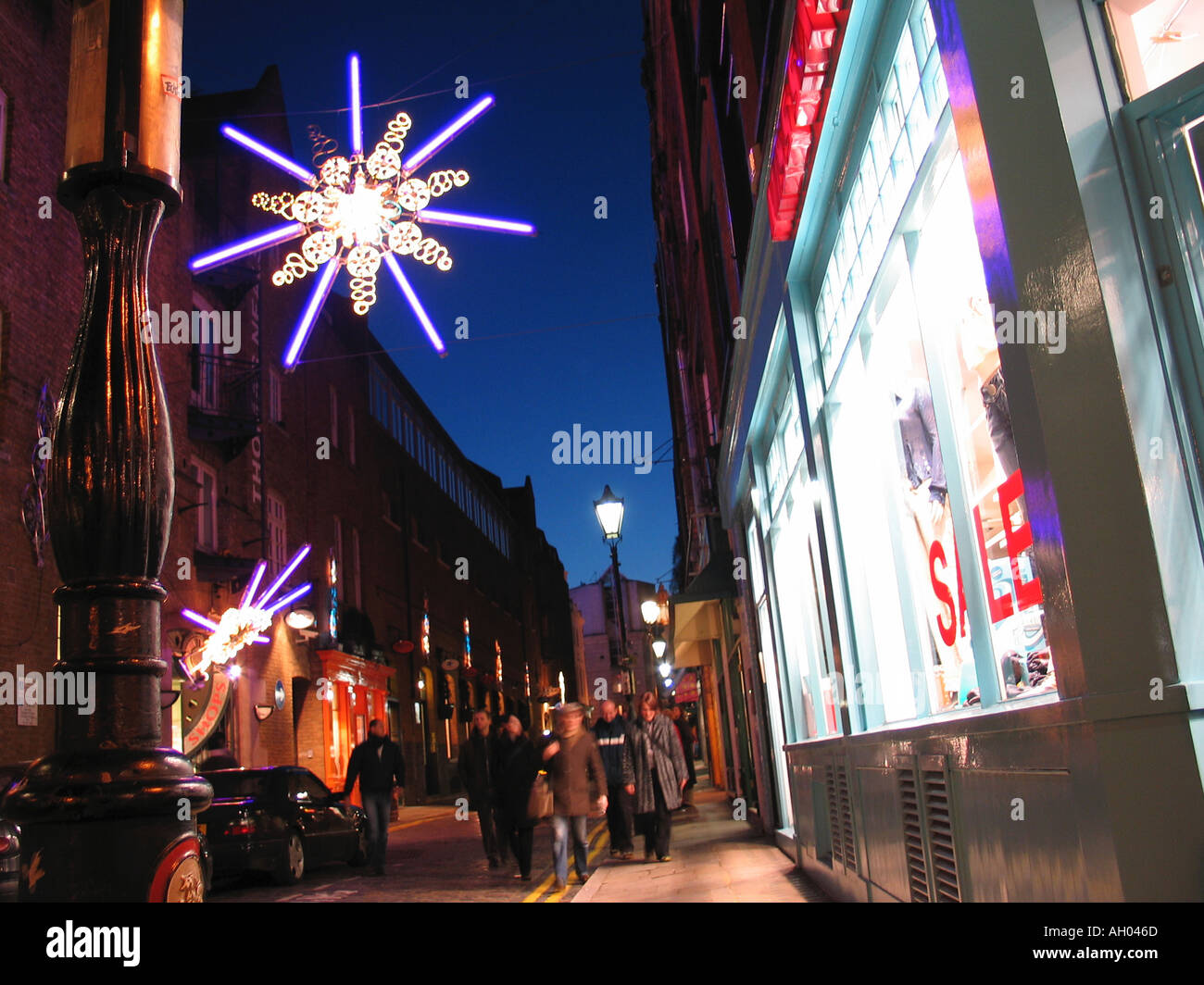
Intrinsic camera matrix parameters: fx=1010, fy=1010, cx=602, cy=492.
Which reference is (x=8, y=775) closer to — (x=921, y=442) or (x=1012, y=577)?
(x=921, y=442)

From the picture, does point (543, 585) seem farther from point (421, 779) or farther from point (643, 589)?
point (421, 779)

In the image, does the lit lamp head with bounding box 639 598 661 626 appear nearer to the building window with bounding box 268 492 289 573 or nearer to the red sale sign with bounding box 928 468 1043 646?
the building window with bounding box 268 492 289 573

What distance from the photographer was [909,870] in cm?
545

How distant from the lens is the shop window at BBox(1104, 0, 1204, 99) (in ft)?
10.9

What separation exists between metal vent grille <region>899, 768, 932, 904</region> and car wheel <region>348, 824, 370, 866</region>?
33.8 feet

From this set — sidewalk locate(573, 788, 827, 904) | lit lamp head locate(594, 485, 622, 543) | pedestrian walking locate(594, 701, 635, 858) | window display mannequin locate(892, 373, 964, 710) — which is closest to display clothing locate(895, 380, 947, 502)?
window display mannequin locate(892, 373, 964, 710)

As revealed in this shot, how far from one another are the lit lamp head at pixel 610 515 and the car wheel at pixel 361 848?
651cm

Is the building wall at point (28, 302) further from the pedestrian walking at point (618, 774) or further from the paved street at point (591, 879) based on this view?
the pedestrian walking at point (618, 774)

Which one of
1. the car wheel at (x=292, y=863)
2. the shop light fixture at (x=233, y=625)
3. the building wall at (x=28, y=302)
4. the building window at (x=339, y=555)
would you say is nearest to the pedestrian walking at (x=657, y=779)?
the car wheel at (x=292, y=863)

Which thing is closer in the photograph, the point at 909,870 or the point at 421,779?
the point at 909,870

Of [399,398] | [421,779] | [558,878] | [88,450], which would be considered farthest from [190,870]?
[399,398]

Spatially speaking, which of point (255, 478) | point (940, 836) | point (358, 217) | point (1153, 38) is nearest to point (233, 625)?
point (255, 478)
